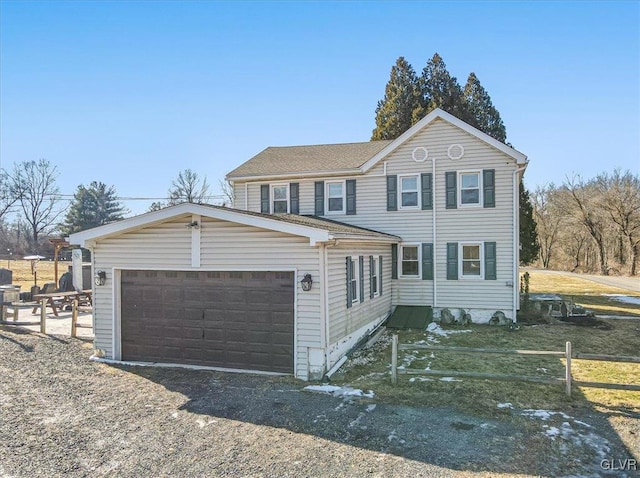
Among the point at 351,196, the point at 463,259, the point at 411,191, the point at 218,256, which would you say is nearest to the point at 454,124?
the point at 411,191

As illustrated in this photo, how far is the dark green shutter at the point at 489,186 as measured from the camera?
14250 mm

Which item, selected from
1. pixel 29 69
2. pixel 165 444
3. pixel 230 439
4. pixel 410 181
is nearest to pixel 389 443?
pixel 230 439

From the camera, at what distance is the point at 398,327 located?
1391 centimetres

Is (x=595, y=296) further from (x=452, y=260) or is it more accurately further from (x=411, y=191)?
(x=411, y=191)

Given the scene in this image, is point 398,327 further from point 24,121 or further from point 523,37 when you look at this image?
point 24,121

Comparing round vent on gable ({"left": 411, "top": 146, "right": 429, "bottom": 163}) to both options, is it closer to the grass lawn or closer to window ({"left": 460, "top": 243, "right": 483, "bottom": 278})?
window ({"left": 460, "top": 243, "right": 483, "bottom": 278})

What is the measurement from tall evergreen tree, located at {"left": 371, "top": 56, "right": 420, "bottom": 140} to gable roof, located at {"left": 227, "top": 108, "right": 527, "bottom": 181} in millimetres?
7977

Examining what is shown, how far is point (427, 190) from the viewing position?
587 inches

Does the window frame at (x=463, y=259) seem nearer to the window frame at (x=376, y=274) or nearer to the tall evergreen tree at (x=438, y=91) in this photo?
the window frame at (x=376, y=274)

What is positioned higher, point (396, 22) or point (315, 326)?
point (396, 22)

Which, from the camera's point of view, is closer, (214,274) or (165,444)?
(165,444)

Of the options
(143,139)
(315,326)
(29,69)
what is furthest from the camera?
(143,139)

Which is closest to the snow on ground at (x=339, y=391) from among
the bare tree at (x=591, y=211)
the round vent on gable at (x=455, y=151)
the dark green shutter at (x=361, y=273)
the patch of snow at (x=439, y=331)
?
the dark green shutter at (x=361, y=273)

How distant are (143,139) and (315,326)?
30.7 metres
